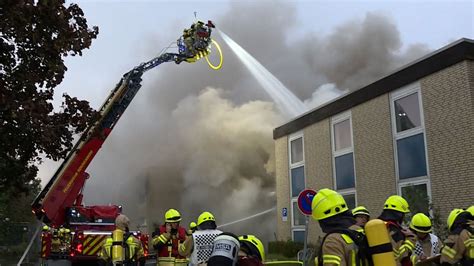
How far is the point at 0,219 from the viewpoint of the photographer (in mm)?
21781

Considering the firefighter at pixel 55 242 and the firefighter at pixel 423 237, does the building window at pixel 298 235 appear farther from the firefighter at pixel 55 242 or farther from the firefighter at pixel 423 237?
the firefighter at pixel 423 237

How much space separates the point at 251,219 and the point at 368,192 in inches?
490

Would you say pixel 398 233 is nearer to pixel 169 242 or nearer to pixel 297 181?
pixel 169 242

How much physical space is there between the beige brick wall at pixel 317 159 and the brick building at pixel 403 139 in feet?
0.12

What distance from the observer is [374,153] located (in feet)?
46.8

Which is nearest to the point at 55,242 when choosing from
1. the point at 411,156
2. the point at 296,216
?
the point at 411,156

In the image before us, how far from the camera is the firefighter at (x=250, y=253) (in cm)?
341

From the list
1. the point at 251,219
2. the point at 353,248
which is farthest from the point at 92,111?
the point at 251,219

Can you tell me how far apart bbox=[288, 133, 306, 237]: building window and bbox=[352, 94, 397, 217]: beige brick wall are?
3.91 meters

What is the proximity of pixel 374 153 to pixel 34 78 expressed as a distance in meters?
11.0

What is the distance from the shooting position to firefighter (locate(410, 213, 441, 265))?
221 inches

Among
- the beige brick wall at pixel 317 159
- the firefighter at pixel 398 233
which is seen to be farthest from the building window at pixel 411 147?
the firefighter at pixel 398 233

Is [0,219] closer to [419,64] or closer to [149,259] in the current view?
[149,259]

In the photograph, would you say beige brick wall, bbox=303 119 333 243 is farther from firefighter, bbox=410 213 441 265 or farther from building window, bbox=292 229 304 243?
firefighter, bbox=410 213 441 265
